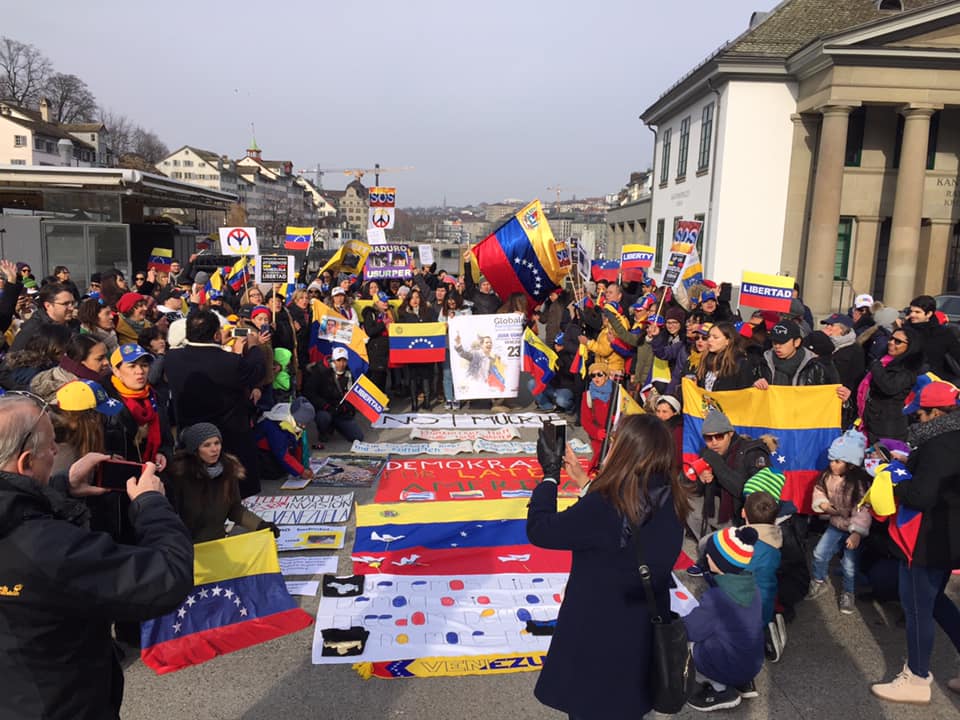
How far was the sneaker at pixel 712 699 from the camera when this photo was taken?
162 inches

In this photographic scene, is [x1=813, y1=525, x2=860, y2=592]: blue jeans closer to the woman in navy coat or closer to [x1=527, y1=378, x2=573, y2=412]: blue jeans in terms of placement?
the woman in navy coat

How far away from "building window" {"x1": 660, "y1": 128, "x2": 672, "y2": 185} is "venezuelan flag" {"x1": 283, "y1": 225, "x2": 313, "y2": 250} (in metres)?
22.4

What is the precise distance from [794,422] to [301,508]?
457 cm

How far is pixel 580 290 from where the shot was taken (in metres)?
12.0

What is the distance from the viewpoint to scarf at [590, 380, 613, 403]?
29.7ft

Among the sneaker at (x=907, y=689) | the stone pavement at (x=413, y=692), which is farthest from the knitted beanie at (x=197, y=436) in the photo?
the sneaker at (x=907, y=689)

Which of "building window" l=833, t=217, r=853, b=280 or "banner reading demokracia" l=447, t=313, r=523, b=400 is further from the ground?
"building window" l=833, t=217, r=853, b=280

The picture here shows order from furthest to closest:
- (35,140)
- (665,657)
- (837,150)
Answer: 1. (35,140)
2. (837,150)
3. (665,657)

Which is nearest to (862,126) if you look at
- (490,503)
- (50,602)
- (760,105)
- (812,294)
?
(760,105)

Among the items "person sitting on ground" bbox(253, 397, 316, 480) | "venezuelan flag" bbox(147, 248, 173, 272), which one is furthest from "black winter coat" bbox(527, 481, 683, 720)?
"venezuelan flag" bbox(147, 248, 173, 272)

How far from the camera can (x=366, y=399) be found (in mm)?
9609

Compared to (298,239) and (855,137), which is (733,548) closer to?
(298,239)

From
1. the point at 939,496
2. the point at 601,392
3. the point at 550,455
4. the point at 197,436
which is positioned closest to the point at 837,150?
the point at 601,392

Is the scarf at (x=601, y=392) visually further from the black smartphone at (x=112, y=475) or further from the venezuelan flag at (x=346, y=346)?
the black smartphone at (x=112, y=475)
